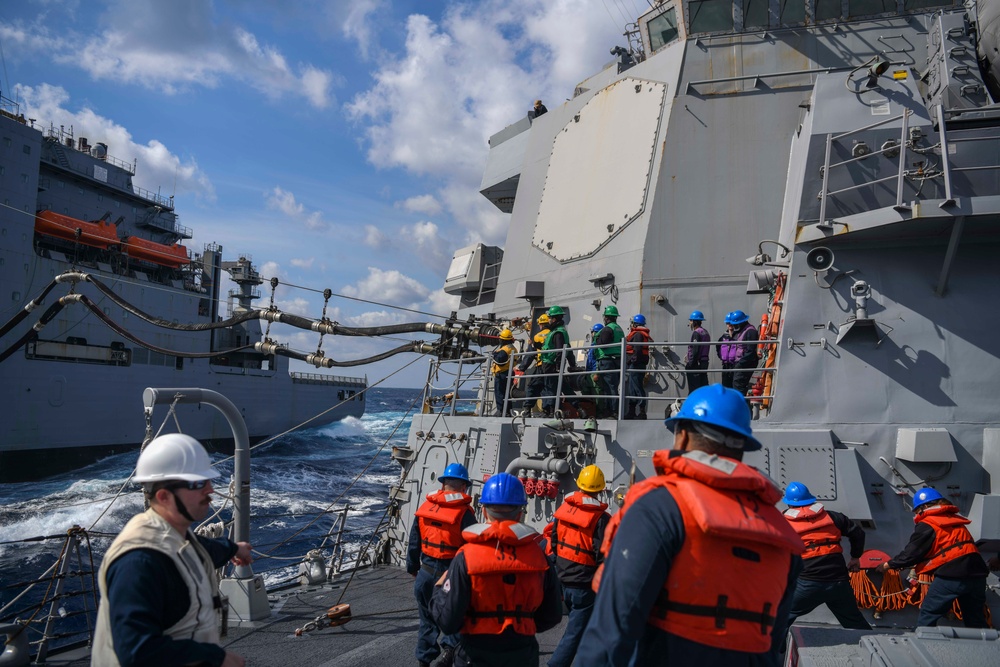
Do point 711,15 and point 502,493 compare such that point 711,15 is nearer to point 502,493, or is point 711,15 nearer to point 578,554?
point 578,554

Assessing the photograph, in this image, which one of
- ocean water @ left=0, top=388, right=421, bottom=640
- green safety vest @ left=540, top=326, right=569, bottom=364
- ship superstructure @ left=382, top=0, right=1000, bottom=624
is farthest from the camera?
ocean water @ left=0, top=388, right=421, bottom=640

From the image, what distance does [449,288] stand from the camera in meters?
13.6

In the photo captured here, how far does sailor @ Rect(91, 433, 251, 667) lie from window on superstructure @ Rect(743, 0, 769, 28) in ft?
29.3

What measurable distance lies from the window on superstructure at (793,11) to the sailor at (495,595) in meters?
8.20

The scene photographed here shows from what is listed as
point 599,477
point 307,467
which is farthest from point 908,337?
point 307,467

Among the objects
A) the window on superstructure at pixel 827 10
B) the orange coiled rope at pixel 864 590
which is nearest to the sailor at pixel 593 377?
the orange coiled rope at pixel 864 590

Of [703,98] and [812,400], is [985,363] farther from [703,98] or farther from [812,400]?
[703,98]

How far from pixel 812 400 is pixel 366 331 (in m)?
5.82

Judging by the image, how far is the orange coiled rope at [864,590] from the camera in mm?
5121

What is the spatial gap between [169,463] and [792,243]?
5.47 meters

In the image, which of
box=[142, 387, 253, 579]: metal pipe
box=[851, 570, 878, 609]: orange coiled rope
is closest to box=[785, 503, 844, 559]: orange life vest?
box=[851, 570, 878, 609]: orange coiled rope

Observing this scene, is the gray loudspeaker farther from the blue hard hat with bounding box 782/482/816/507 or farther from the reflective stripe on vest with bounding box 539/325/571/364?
the reflective stripe on vest with bounding box 539/325/571/364

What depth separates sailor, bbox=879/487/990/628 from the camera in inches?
170

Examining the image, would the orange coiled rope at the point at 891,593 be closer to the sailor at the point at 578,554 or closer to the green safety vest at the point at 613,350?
the sailor at the point at 578,554
